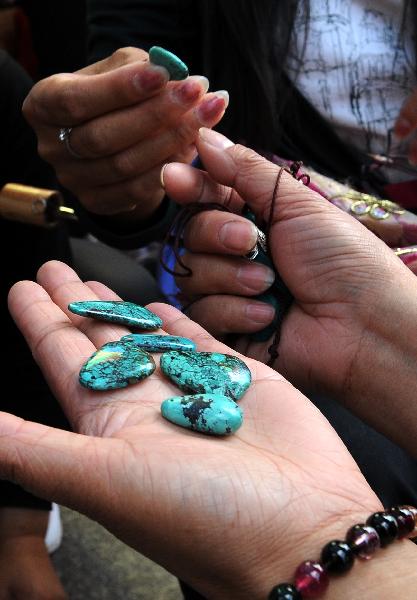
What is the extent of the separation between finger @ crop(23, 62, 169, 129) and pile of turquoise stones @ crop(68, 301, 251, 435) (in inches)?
12.6

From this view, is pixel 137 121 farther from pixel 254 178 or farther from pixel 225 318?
pixel 225 318

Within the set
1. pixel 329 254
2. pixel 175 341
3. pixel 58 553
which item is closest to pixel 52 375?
pixel 175 341

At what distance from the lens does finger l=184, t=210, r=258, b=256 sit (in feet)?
2.85

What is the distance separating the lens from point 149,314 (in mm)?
847

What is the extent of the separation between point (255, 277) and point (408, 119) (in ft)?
1.27

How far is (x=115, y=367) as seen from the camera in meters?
0.69

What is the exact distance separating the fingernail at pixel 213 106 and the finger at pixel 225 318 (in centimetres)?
28

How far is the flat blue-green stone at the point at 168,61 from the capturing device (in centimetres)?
87

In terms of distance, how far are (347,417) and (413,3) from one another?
760 millimetres

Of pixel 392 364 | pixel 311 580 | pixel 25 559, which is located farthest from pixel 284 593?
pixel 25 559

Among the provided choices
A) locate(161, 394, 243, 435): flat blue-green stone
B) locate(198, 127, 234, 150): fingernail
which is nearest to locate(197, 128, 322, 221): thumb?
locate(198, 127, 234, 150): fingernail

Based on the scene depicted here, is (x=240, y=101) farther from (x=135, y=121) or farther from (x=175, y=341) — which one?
(x=175, y=341)

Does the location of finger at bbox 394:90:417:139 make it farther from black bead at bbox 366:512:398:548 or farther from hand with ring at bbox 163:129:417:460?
black bead at bbox 366:512:398:548

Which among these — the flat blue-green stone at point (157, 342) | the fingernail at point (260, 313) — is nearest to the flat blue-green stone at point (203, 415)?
the flat blue-green stone at point (157, 342)
